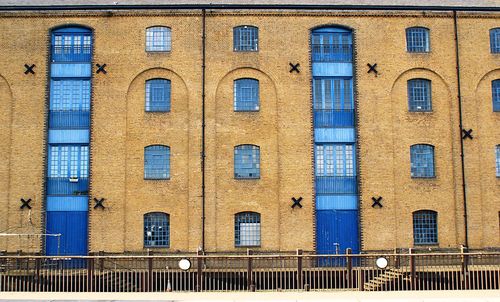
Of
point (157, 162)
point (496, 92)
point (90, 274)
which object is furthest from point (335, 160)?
point (90, 274)

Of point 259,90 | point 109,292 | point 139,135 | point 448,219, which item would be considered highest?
point 259,90

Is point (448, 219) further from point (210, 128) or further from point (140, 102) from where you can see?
point (140, 102)

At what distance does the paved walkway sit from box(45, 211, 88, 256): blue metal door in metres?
8.89

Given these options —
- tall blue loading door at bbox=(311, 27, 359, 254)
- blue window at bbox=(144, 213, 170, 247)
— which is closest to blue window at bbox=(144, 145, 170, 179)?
blue window at bbox=(144, 213, 170, 247)

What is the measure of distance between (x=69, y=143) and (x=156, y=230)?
498 cm

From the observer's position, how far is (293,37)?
2962cm

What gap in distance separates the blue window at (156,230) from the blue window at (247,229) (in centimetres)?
276

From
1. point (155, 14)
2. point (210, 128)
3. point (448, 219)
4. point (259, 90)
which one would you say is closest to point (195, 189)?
point (210, 128)

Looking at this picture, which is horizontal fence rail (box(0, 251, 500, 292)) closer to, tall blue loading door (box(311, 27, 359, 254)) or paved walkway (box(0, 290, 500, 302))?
paved walkway (box(0, 290, 500, 302))

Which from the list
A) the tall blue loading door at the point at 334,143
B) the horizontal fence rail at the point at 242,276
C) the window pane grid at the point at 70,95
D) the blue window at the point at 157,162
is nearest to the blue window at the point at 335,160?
the tall blue loading door at the point at 334,143

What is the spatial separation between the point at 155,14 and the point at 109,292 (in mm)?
13449

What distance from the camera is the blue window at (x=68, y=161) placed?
28969 millimetres

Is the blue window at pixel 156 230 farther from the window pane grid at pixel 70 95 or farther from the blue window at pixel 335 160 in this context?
the blue window at pixel 335 160

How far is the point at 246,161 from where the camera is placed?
29141 millimetres
